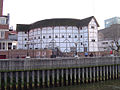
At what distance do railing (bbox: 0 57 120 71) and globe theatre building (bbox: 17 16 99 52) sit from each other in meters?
27.2

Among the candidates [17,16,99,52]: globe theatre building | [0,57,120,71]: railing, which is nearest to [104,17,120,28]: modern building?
[17,16,99,52]: globe theatre building

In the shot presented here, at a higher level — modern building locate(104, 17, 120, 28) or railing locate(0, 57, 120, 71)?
modern building locate(104, 17, 120, 28)

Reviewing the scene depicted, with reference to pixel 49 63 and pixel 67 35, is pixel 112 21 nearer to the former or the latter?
pixel 67 35

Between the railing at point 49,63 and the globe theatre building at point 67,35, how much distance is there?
2724cm

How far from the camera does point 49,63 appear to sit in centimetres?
2439

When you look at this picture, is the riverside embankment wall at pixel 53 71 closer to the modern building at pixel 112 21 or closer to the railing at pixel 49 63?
the railing at pixel 49 63

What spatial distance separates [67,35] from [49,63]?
112 feet

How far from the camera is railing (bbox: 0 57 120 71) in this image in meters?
22.2

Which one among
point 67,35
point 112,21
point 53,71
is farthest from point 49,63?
point 112,21

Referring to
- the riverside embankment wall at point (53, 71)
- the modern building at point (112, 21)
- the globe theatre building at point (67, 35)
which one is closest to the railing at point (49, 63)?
the riverside embankment wall at point (53, 71)

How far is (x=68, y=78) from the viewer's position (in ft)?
86.9

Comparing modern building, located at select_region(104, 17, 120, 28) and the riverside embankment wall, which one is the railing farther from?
modern building, located at select_region(104, 17, 120, 28)

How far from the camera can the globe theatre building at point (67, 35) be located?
57.0 metres

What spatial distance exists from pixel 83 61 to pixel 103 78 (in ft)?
17.7
